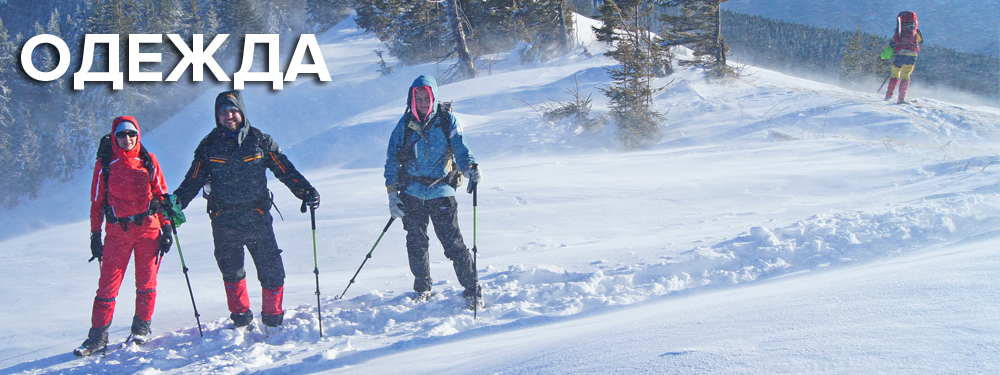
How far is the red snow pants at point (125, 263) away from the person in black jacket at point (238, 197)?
0.37m

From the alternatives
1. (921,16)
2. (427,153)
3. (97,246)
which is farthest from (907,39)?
(921,16)

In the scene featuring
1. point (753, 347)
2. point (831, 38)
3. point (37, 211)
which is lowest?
point (37, 211)

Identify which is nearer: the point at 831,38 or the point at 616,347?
the point at 616,347

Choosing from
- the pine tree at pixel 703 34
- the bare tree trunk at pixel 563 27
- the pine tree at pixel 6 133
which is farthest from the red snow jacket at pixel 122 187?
the pine tree at pixel 6 133

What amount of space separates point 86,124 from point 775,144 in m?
44.3

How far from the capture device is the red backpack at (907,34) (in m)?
13.0

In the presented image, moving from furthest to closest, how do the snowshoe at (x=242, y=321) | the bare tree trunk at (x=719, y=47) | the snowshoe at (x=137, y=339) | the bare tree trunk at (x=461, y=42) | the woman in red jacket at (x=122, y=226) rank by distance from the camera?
the bare tree trunk at (x=461, y=42) → the bare tree trunk at (x=719, y=47) → the snowshoe at (x=242, y=321) → the snowshoe at (x=137, y=339) → the woman in red jacket at (x=122, y=226)

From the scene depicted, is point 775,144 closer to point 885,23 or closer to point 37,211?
point 37,211

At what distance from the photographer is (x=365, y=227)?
6.87 metres

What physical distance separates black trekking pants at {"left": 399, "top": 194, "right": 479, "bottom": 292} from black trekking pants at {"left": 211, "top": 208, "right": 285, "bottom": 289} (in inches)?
41.8

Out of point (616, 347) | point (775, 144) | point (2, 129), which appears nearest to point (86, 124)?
point (2, 129)

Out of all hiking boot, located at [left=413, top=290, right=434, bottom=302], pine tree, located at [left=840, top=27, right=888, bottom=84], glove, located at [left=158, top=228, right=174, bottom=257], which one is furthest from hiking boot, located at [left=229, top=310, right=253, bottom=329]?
pine tree, located at [left=840, top=27, right=888, bottom=84]

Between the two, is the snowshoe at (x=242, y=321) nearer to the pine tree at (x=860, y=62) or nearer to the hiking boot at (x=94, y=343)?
the hiking boot at (x=94, y=343)

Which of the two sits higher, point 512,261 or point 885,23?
point 885,23
